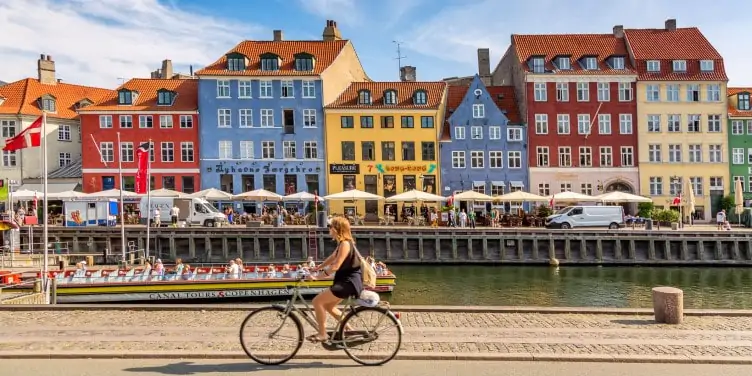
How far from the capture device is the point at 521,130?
1893 inches

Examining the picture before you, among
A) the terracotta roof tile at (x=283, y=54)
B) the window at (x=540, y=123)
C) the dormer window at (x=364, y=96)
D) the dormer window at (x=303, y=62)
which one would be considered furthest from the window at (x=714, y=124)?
the dormer window at (x=303, y=62)

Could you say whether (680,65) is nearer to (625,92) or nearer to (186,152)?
(625,92)

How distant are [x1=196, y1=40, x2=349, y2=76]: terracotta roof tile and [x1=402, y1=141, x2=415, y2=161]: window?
895 cm

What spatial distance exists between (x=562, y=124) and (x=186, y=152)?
30.0 metres

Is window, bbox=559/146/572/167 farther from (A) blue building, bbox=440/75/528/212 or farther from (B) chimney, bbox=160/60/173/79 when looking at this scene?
(B) chimney, bbox=160/60/173/79

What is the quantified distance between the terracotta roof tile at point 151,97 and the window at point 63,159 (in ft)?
22.1

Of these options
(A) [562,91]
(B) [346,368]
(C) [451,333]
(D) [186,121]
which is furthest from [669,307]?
(D) [186,121]

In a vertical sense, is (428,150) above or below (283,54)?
below

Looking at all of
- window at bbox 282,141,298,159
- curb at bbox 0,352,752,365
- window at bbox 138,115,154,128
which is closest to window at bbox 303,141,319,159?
window at bbox 282,141,298,159

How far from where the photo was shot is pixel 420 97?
47594 mm

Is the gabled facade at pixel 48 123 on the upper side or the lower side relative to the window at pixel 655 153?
upper

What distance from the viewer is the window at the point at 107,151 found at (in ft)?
157

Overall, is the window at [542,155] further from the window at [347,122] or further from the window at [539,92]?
the window at [347,122]

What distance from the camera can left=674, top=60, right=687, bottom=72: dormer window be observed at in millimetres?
48719
